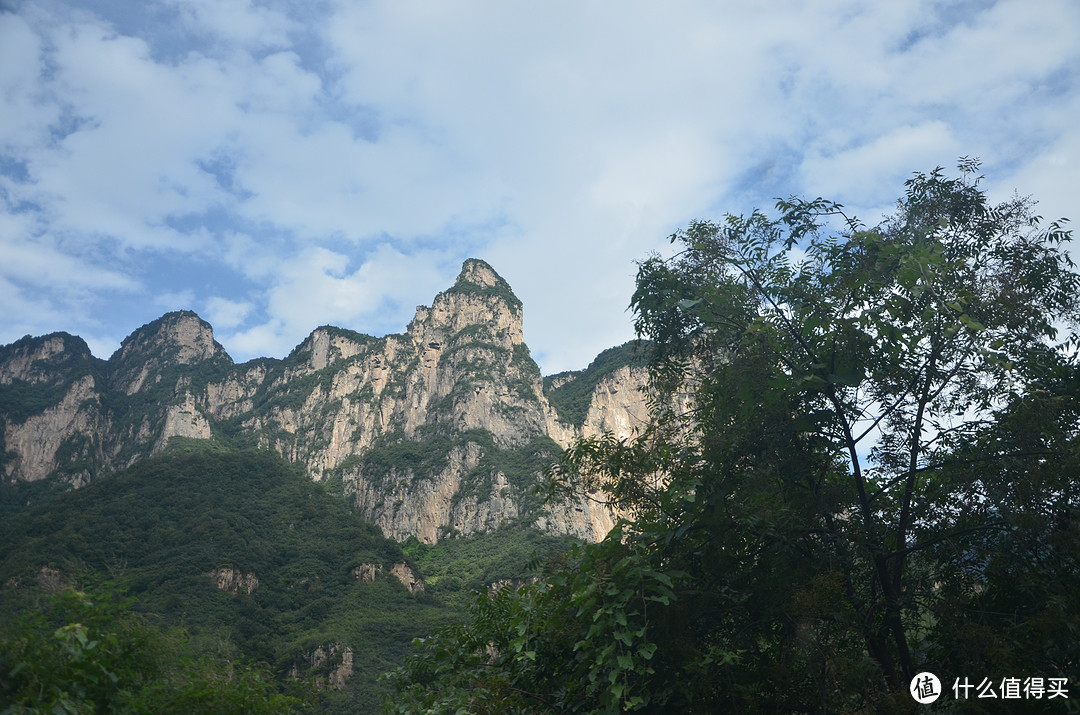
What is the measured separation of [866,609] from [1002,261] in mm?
3439

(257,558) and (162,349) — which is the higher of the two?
(162,349)

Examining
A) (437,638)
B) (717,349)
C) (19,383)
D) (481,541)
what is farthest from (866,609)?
(19,383)

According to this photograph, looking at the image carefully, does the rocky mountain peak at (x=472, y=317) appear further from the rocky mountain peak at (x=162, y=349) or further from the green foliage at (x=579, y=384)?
the rocky mountain peak at (x=162, y=349)

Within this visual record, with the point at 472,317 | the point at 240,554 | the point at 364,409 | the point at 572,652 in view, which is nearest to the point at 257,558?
the point at 240,554

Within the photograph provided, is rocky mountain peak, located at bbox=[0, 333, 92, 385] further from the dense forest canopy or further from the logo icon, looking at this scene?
the logo icon

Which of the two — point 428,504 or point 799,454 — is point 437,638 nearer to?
point 799,454

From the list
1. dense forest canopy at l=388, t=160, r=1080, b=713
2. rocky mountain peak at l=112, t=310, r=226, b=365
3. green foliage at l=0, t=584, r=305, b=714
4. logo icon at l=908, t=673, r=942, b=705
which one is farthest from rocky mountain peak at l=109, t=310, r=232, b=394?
logo icon at l=908, t=673, r=942, b=705

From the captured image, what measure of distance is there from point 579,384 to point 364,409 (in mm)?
45465

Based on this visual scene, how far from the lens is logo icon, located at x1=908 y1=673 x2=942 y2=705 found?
4945mm

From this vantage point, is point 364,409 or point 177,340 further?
point 177,340

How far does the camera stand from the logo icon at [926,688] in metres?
4.95

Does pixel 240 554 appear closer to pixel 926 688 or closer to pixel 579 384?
pixel 926 688

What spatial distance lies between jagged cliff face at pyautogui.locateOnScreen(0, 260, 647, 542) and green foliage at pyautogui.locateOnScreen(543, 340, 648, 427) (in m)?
2.00

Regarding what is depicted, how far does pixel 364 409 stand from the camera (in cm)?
13175
